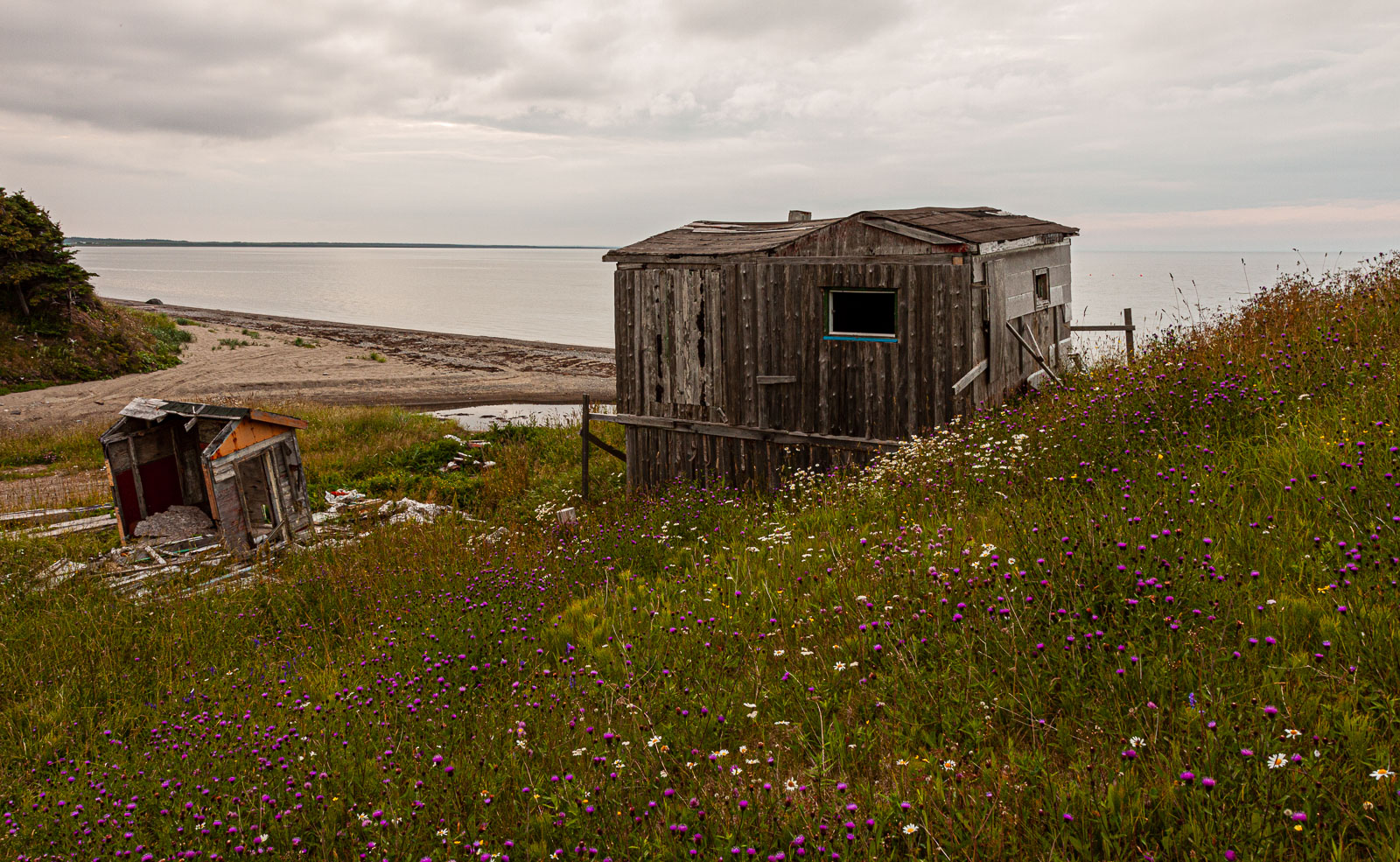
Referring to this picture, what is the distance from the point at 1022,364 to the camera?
537 inches

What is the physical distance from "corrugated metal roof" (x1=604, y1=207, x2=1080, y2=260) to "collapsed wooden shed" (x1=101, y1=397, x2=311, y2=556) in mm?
6206

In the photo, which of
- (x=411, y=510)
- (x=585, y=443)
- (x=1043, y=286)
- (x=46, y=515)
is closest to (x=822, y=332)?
(x=1043, y=286)

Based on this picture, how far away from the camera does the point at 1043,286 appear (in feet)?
47.9

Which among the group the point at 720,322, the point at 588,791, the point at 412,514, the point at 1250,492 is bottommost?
the point at 412,514

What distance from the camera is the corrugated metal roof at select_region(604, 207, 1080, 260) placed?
12.3m

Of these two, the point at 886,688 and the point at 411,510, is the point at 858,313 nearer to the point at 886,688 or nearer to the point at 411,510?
the point at 411,510

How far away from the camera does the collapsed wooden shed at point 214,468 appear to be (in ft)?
36.6

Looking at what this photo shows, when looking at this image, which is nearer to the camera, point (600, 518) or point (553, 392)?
point (600, 518)

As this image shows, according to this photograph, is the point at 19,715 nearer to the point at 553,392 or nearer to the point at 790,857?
the point at 790,857

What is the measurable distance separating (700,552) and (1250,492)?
4.20 metres

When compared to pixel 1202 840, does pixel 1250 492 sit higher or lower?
higher

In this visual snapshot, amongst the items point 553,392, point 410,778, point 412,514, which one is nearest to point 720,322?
point 412,514

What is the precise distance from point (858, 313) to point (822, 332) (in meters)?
0.71

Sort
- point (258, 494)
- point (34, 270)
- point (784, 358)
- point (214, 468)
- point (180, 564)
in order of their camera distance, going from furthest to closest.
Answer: point (34, 270) < point (784, 358) < point (258, 494) < point (214, 468) < point (180, 564)
